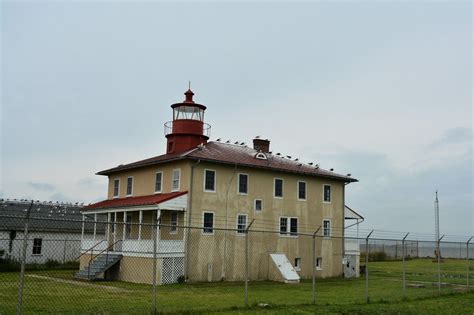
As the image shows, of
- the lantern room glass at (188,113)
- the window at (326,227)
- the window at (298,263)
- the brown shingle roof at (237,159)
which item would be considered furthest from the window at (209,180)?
the window at (326,227)

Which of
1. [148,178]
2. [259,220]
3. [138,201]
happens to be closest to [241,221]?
[259,220]

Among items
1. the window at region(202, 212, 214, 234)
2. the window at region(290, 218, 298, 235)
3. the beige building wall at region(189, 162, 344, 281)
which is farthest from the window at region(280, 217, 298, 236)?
the window at region(202, 212, 214, 234)

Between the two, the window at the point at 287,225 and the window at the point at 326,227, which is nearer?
the window at the point at 287,225

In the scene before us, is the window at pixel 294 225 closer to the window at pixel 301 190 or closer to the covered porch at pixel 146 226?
the window at pixel 301 190

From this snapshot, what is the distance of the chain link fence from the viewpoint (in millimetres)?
18172

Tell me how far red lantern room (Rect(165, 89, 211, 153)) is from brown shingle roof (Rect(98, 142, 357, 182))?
926 millimetres

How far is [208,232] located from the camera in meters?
29.5

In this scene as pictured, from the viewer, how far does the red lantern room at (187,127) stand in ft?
111

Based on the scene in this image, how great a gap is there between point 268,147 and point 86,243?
48.1ft

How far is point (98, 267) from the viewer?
1080 inches

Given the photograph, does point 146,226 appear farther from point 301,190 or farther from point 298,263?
point 301,190

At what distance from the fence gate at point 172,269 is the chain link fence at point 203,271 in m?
0.05

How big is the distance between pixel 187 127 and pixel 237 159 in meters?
4.50

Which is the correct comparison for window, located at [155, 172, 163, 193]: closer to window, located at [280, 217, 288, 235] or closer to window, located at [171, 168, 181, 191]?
window, located at [171, 168, 181, 191]
